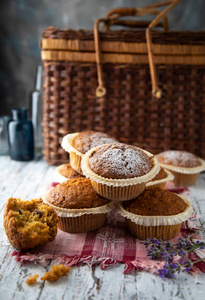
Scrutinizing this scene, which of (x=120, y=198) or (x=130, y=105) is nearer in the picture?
(x=120, y=198)

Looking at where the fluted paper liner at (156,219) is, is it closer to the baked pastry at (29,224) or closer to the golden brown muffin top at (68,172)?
the baked pastry at (29,224)

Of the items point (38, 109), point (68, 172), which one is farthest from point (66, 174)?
point (38, 109)

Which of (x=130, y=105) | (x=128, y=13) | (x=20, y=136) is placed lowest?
(x=20, y=136)

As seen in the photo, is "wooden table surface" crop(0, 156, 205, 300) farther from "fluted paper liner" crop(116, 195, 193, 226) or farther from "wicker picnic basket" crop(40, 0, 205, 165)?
"wicker picnic basket" crop(40, 0, 205, 165)

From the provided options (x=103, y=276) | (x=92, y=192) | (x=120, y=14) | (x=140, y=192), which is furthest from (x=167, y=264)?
(x=120, y=14)

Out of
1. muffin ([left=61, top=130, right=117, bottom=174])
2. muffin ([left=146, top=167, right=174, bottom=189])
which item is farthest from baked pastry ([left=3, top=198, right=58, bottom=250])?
muffin ([left=146, top=167, right=174, bottom=189])

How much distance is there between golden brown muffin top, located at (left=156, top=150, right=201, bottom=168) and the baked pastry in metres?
1.10

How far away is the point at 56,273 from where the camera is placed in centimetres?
118

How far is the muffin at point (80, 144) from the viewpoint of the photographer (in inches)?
70.6

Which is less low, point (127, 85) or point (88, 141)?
point (127, 85)

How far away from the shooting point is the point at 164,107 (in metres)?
2.48

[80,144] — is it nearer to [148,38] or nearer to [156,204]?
[156,204]

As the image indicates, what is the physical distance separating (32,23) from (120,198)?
7.59 feet

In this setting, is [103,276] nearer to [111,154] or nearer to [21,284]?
[21,284]
